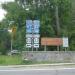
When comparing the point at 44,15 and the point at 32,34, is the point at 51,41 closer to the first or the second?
the point at 32,34

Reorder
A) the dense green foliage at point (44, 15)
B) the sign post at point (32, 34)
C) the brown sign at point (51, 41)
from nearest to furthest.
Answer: the sign post at point (32, 34) < the brown sign at point (51, 41) < the dense green foliage at point (44, 15)

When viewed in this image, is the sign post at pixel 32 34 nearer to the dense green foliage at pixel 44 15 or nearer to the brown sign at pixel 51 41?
the brown sign at pixel 51 41

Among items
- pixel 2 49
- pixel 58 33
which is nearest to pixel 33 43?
pixel 58 33

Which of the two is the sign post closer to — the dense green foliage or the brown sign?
the brown sign

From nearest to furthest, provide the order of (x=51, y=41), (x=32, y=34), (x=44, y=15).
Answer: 1. (x=32, y=34)
2. (x=51, y=41)
3. (x=44, y=15)

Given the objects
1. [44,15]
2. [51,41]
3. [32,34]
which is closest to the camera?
[32,34]

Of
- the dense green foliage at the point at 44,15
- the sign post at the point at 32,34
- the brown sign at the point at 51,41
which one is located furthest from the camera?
the dense green foliage at the point at 44,15

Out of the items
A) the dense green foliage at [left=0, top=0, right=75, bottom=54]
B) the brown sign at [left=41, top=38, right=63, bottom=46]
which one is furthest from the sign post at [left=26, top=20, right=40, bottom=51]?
the dense green foliage at [left=0, top=0, right=75, bottom=54]

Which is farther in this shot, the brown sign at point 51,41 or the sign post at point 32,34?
the brown sign at point 51,41

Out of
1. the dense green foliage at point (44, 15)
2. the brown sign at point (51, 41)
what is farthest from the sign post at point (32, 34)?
the dense green foliage at point (44, 15)

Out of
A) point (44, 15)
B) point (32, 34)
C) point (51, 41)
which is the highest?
point (44, 15)

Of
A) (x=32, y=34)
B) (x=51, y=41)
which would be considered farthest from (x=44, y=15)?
(x=32, y=34)

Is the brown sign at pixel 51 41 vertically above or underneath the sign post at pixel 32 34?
underneath

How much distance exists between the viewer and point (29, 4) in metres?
44.7
